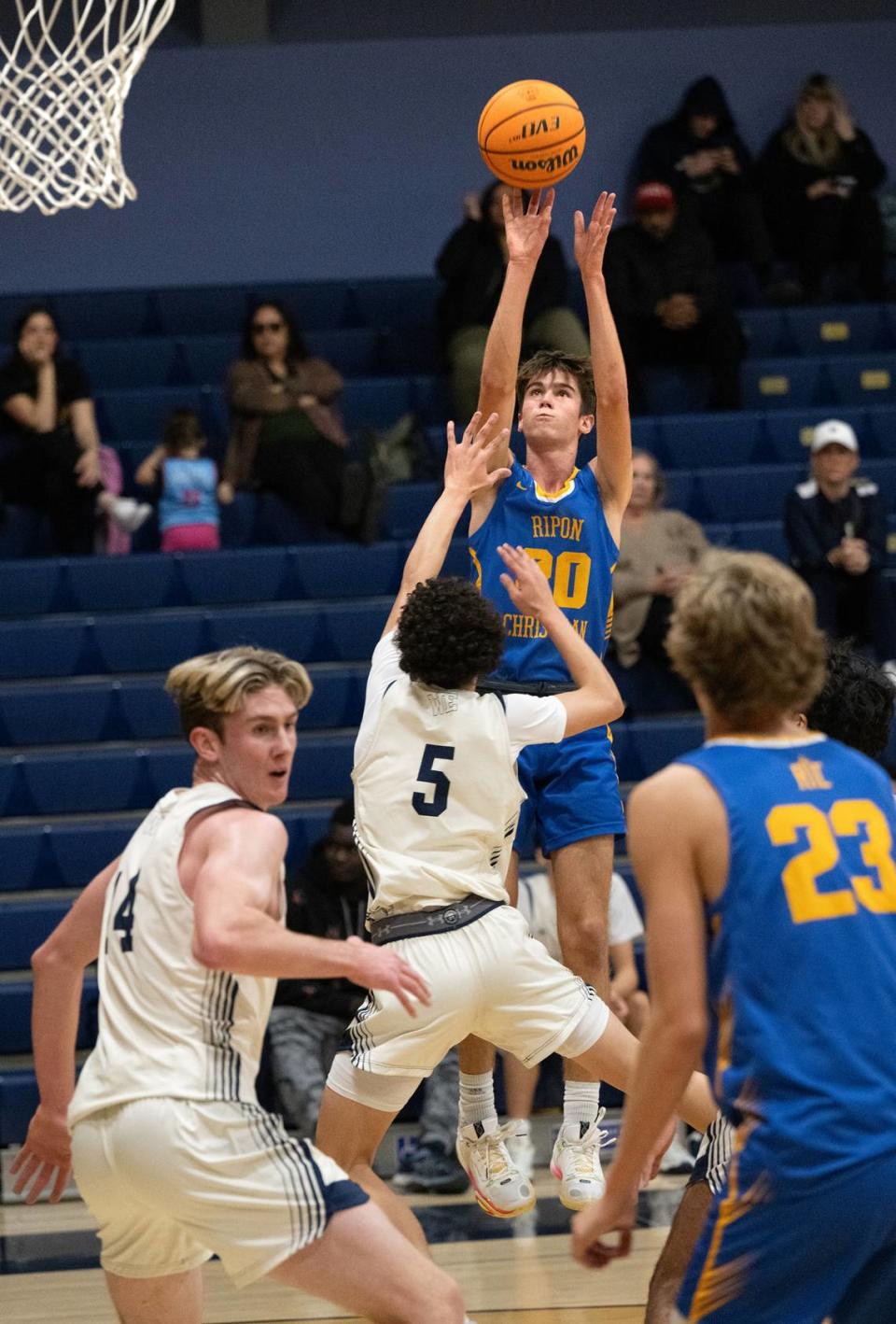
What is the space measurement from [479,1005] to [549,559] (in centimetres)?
151

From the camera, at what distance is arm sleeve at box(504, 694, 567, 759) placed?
14.5 feet

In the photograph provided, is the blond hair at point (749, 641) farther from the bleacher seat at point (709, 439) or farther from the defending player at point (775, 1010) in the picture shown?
the bleacher seat at point (709, 439)

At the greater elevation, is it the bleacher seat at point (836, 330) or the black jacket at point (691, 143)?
the black jacket at point (691, 143)

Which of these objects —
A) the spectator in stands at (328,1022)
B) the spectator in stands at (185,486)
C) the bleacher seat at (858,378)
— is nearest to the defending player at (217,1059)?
the spectator in stands at (328,1022)

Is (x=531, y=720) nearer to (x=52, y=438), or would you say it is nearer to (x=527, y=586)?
(x=527, y=586)

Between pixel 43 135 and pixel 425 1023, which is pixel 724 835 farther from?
pixel 43 135

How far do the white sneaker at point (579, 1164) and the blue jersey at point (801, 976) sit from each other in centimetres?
215

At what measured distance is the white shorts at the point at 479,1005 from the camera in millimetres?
4297

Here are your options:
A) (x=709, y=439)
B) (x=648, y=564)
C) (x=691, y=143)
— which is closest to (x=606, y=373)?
(x=648, y=564)

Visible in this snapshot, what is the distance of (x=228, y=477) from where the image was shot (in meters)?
10.5

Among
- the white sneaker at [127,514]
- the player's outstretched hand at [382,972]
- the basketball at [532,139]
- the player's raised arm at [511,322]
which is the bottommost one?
the player's outstretched hand at [382,972]

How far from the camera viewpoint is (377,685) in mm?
4473

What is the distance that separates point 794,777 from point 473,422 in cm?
232

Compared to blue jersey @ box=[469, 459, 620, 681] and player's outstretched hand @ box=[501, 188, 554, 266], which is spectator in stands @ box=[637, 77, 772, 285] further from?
blue jersey @ box=[469, 459, 620, 681]
